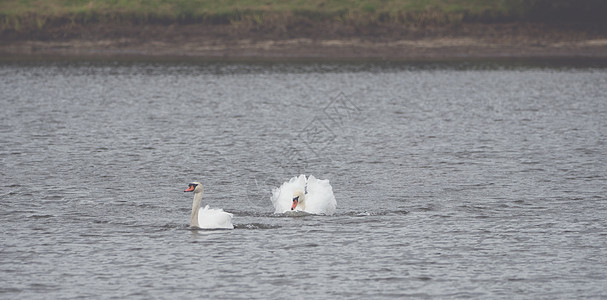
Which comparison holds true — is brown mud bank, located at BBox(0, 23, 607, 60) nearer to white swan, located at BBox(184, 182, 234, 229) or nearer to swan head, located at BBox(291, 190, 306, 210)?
swan head, located at BBox(291, 190, 306, 210)

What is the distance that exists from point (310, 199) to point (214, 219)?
9.05 ft

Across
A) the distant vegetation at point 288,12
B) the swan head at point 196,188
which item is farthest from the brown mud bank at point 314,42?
the swan head at point 196,188

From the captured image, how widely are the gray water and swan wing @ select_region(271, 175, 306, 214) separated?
0.34 m

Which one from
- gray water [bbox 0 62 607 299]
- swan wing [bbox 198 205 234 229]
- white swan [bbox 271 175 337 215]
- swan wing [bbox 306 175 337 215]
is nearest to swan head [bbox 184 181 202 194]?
swan wing [bbox 198 205 234 229]

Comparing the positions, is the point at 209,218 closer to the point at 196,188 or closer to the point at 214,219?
the point at 214,219

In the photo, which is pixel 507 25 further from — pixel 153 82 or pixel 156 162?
pixel 156 162

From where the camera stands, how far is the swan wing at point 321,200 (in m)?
21.9

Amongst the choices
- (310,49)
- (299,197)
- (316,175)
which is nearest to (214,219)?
(299,197)

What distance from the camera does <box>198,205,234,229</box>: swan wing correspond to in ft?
66.6

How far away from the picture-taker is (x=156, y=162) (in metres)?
Result: 28.8

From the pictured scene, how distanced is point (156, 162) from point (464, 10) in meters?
42.7

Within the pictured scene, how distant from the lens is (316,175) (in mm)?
27344

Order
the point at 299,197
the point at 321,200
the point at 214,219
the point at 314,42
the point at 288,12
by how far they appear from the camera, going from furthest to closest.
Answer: the point at 288,12
the point at 314,42
the point at 299,197
the point at 321,200
the point at 214,219

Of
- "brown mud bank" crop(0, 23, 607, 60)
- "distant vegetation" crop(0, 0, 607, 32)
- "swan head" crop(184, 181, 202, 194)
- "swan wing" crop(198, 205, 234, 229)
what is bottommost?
"swan wing" crop(198, 205, 234, 229)
